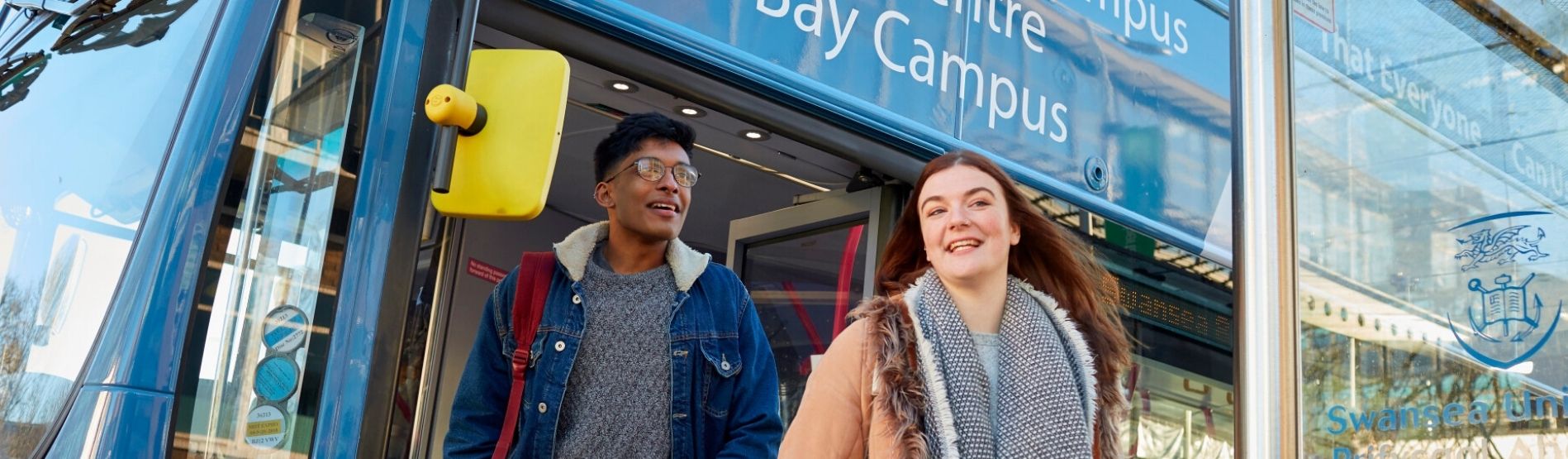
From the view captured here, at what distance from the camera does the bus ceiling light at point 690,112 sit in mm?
3893

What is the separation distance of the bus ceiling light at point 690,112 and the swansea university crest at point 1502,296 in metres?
1.98

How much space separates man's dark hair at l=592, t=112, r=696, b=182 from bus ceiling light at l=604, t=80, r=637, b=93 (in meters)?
0.48

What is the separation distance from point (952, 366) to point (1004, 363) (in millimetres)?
97

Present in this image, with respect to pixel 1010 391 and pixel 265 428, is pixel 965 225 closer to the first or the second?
pixel 1010 391

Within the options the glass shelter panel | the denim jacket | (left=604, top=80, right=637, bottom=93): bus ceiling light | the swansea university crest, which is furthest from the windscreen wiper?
the swansea university crest

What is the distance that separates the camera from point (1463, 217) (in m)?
2.51

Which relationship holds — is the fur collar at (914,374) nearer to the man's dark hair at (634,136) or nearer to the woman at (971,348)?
the woman at (971,348)

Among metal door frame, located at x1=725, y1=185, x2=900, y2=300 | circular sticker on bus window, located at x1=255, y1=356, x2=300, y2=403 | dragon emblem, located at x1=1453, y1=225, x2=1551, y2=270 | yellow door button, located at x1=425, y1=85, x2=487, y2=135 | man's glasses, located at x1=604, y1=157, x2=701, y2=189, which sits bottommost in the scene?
circular sticker on bus window, located at x1=255, y1=356, x2=300, y2=403

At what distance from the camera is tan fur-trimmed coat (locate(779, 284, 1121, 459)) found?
2184mm

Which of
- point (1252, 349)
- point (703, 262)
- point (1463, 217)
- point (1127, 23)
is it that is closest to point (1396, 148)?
point (1463, 217)

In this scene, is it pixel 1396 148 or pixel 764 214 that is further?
pixel 764 214

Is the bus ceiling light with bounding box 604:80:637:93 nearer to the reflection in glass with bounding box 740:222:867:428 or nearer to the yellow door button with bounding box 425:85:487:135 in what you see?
the reflection in glass with bounding box 740:222:867:428

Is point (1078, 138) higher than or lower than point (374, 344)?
higher

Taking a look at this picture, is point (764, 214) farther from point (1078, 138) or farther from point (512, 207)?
point (512, 207)
